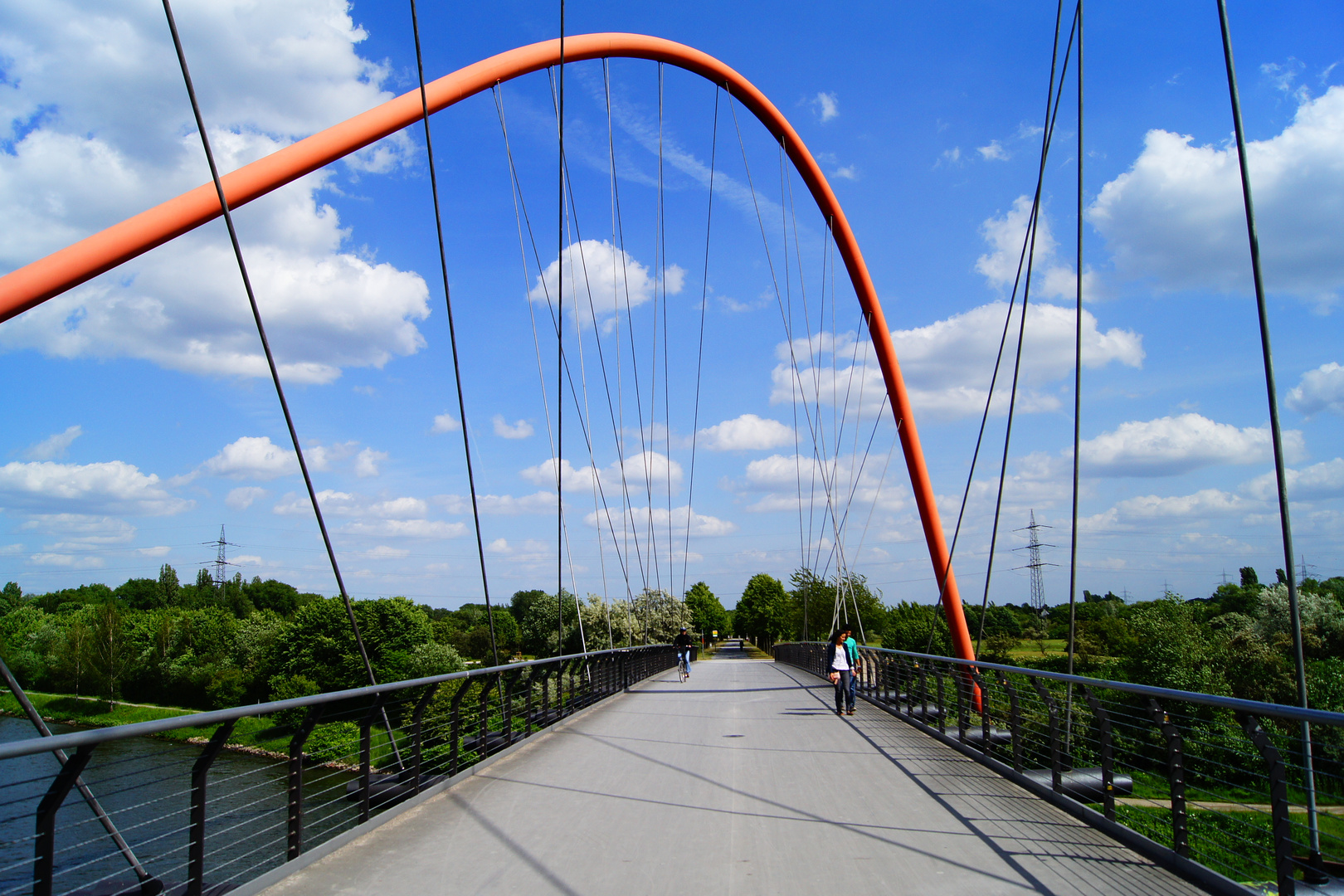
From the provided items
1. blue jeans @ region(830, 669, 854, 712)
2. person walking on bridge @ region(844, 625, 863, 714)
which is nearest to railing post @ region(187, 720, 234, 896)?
person walking on bridge @ region(844, 625, 863, 714)

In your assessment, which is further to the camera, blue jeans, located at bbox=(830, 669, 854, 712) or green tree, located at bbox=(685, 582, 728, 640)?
green tree, located at bbox=(685, 582, 728, 640)

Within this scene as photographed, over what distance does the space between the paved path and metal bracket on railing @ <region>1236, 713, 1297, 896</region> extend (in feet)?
2.21

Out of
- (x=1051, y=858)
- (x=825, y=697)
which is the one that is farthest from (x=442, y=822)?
(x=825, y=697)

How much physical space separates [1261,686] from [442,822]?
5024cm

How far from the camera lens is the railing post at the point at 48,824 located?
3148mm

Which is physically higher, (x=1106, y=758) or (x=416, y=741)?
(x=1106, y=758)

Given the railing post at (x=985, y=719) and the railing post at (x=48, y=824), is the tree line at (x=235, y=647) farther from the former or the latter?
the railing post at (x=48, y=824)

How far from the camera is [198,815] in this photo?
4.06 metres

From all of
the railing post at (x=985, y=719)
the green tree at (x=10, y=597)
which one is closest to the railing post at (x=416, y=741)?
the railing post at (x=985, y=719)

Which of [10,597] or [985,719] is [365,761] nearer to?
[985,719]

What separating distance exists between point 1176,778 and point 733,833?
8.36ft

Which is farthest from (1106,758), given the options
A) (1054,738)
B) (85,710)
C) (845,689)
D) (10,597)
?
(10,597)

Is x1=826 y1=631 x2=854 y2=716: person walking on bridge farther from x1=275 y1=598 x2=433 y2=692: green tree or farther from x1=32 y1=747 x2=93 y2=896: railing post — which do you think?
x1=275 y1=598 x2=433 y2=692: green tree

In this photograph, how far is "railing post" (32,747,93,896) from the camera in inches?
124
